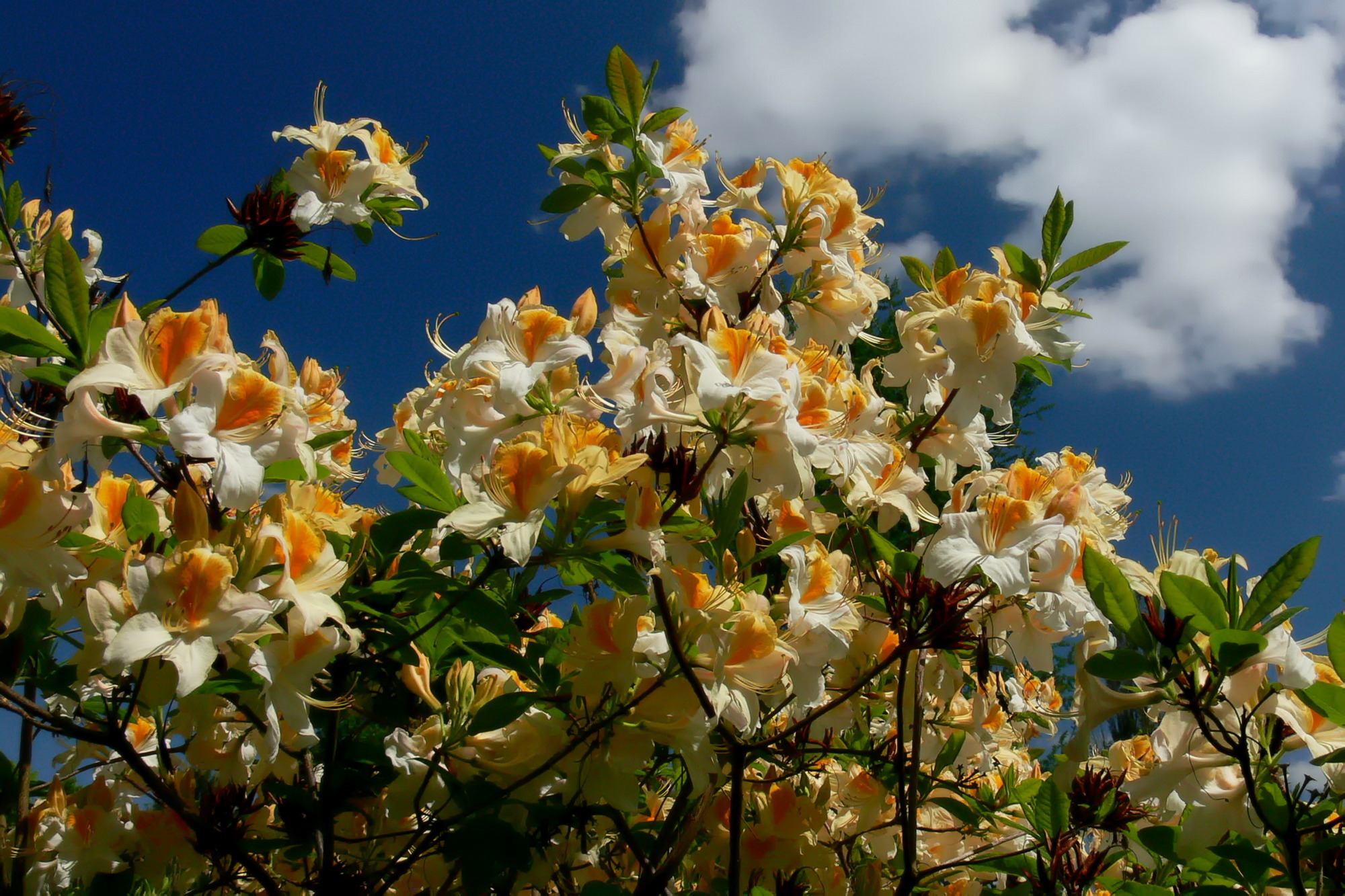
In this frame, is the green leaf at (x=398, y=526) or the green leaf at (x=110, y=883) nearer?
the green leaf at (x=398, y=526)

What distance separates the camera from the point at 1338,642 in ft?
4.16

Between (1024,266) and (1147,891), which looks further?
(1024,266)

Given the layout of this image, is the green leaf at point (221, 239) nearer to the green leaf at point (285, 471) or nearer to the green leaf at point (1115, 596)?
the green leaf at point (285, 471)

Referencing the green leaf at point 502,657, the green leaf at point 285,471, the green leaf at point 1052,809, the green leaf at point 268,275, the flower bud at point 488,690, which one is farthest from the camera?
the green leaf at point 268,275

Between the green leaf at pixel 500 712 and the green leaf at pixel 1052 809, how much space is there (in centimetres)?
117

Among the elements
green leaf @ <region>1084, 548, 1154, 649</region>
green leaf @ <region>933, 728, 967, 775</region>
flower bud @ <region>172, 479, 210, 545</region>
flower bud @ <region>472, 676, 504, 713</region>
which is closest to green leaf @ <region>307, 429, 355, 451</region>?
flower bud @ <region>172, 479, 210, 545</region>

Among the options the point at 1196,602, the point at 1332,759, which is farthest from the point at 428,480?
the point at 1332,759

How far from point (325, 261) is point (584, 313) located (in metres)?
0.92

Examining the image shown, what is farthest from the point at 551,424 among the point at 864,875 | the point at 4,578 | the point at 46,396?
the point at 864,875

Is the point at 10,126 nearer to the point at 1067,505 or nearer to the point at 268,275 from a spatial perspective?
the point at 268,275

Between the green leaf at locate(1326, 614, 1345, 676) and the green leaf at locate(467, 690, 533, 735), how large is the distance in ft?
3.99

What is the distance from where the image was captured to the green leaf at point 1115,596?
53.3 inches

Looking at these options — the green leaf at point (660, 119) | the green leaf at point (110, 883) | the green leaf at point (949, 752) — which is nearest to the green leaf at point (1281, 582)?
the green leaf at point (949, 752)

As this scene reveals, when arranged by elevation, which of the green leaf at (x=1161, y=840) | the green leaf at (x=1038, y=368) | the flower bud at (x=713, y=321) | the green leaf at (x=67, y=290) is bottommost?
the green leaf at (x=1161, y=840)
